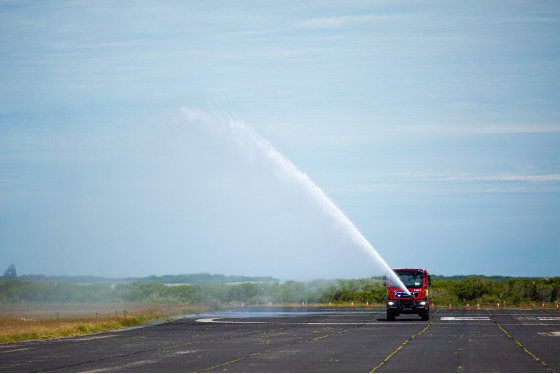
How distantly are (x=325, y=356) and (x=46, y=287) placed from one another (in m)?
94.9

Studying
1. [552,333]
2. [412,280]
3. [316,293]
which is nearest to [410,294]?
[412,280]

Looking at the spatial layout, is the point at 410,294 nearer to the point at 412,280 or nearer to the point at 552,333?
the point at 412,280

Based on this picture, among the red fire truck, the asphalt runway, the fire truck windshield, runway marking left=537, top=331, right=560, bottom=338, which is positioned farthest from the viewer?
the fire truck windshield

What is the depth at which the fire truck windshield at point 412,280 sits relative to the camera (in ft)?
168

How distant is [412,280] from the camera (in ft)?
169

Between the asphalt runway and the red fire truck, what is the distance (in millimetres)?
5876

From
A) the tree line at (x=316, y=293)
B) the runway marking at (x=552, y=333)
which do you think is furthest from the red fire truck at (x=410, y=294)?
the tree line at (x=316, y=293)

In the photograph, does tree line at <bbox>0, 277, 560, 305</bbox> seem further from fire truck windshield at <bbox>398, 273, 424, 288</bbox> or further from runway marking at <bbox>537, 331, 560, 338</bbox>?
runway marking at <bbox>537, 331, 560, 338</bbox>

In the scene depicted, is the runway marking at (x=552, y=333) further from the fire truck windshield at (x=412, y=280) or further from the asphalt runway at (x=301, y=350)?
the fire truck windshield at (x=412, y=280)

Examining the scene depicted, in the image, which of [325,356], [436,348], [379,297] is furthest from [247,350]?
[379,297]

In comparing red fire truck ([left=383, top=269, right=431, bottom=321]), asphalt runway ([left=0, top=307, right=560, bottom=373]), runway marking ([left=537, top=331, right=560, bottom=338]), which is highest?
red fire truck ([left=383, top=269, right=431, bottom=321])


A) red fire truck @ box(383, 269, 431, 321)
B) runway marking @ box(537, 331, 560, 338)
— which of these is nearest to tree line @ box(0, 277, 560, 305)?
red fire truck @ box(383, 269, 431, 321)

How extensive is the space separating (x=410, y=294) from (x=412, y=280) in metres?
1.05

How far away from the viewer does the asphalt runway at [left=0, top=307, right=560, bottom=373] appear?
23.8 m
